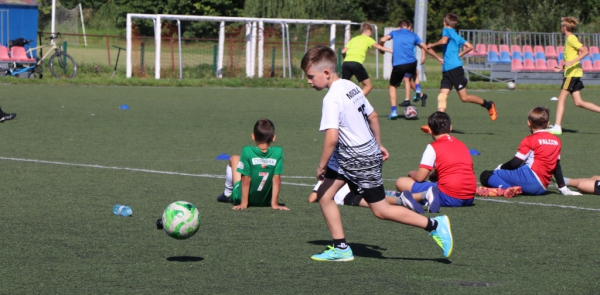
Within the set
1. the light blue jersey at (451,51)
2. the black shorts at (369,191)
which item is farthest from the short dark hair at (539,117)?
the light blue jersey at (451,51)

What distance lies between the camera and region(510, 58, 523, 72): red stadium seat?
30.2m

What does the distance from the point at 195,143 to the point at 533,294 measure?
8.53m

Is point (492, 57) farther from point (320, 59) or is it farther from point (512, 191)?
point (320, 59)

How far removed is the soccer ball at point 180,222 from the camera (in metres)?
5.89

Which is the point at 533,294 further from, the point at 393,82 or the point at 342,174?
the point at 393,82

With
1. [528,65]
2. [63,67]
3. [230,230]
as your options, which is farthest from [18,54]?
[230,230]

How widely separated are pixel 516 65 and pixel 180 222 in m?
26.2

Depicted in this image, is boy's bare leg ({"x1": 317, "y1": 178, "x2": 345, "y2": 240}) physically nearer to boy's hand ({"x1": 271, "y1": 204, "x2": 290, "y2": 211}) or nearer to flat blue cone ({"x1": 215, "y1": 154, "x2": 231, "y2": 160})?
boy's hand ({"x1": 271, "y1": 204, "x2": 290, "y2": 211})

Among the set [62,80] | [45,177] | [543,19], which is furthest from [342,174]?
[543,19]

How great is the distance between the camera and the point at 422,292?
16.6ft

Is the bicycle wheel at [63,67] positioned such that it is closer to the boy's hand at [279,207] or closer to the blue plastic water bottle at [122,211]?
the blue plastic water bottle at [122,211]

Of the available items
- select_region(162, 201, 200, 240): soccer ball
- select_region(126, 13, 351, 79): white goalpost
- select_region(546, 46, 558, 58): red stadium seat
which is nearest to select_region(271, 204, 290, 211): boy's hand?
select_region(162, 201, 200, 240): soccer ball

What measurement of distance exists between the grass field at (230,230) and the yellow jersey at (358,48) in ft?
10.2

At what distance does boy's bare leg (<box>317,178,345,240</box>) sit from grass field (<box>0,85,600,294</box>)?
260 millimetres
